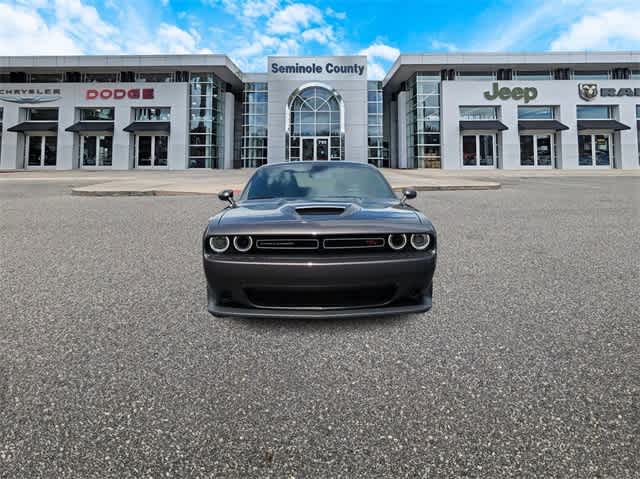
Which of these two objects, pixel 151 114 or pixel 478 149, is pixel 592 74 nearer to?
pixel 478 149

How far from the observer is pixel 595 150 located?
33906 millimetres

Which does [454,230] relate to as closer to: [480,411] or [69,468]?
[480,411]

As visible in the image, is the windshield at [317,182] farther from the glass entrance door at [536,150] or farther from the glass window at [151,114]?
the glass entrance door at [536,150]

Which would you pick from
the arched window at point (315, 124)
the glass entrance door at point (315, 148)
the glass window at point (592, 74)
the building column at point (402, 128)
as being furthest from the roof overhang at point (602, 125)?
the glass entrance door at point (315, 148)

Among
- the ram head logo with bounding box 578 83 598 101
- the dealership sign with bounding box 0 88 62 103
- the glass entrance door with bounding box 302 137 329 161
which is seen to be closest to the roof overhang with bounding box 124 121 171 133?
the dealership sign with bounding box 0 88 62 103

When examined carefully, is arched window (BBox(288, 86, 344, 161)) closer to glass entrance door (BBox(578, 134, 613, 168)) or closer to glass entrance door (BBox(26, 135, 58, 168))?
glass entrance door (BBox(578, 134, 613, 168))

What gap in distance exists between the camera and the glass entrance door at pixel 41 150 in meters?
34.5

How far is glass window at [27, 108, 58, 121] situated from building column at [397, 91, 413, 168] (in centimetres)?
3261

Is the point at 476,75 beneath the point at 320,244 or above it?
above

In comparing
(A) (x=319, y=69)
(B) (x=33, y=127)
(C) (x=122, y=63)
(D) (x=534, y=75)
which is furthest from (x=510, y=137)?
(B) (x=33, y=127)

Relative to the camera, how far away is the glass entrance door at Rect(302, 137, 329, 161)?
3453 centimetres

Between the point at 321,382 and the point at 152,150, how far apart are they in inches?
1439

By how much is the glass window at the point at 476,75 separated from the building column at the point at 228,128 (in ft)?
72.8

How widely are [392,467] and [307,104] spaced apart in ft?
118
